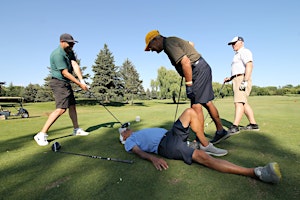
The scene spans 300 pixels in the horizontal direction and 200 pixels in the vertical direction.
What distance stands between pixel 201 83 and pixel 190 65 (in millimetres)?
436

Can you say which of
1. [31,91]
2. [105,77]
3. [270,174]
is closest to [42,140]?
[270,174]

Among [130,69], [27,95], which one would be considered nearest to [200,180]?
[130,69]

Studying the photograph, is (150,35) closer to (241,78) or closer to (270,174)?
(270,174)

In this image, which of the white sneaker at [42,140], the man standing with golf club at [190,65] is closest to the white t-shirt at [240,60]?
the man standing with golf club at [190,65]

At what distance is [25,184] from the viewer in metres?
2.38

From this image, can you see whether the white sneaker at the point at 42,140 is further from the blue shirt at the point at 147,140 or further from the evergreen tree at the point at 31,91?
the evergreen tree at the point at 31,91

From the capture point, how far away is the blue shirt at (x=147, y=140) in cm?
330

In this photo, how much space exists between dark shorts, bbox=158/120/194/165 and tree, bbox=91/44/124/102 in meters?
31.0

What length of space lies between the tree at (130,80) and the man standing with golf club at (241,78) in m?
38.0

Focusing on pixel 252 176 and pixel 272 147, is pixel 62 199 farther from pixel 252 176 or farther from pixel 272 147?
pixel 272 147

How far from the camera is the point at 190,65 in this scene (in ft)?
11.5

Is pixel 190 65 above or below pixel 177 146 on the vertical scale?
above

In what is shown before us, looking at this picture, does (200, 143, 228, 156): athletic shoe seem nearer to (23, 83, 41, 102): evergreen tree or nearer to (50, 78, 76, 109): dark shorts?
(50, 78, 76, 109): dark shorts

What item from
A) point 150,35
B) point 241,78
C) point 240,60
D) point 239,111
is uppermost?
point 150,35
